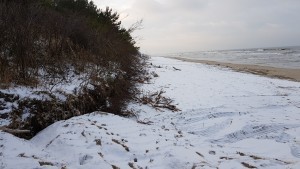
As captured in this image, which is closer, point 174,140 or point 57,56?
point 174,140

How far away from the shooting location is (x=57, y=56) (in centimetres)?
779

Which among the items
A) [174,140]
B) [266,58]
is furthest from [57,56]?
[266,58]

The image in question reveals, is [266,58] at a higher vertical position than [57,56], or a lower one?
lower

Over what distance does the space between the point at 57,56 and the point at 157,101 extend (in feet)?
10.2

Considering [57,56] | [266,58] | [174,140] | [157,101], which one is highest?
[57,56]

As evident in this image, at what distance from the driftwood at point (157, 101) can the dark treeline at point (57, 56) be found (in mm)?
475

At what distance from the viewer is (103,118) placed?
6.20 m

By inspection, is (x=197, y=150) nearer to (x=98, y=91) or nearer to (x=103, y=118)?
(x=103, y=118)

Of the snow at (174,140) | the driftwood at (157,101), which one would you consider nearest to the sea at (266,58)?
the driftwood at (157,101)

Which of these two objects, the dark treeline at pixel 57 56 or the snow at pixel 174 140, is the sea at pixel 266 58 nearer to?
the snow at pixel 174 140

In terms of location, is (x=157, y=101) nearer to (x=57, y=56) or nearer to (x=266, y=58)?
(x=57, y=56)

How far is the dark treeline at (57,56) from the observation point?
5.87 meters

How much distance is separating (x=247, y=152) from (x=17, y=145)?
3.85m

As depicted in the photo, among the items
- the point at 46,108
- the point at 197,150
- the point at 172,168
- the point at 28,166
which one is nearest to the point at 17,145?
the point at 28,166
